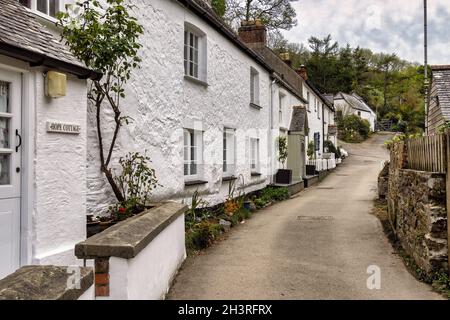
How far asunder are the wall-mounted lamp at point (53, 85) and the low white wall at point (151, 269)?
208cm

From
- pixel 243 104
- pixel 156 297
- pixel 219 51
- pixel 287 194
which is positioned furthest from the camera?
pixel 287 194

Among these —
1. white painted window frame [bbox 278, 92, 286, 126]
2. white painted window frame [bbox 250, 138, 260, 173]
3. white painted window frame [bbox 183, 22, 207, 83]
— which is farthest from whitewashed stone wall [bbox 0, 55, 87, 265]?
white painted window frame [bbox 278, 92, 286, 126]

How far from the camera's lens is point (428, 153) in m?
6.64

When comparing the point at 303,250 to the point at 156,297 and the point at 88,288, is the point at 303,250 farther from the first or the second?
the point at 88,288

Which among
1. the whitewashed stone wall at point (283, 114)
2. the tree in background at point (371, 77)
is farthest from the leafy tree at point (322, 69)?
the whitewashed stone wall at point (283, 114)

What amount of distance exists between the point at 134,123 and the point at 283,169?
466 inches

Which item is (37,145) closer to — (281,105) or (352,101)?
(281,105)

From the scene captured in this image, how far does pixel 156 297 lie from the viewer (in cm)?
501

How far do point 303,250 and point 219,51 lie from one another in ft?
20.7

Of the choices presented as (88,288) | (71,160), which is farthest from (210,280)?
(88,288)

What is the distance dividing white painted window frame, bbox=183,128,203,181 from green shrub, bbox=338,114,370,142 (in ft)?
146

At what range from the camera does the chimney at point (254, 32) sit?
73.6 ft

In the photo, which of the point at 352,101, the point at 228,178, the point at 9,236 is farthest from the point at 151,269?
the point at 352,101

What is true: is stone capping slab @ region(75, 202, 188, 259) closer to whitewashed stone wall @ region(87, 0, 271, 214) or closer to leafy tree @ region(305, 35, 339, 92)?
whitewashed stone wall @ region(87, 0, 271, 214)
